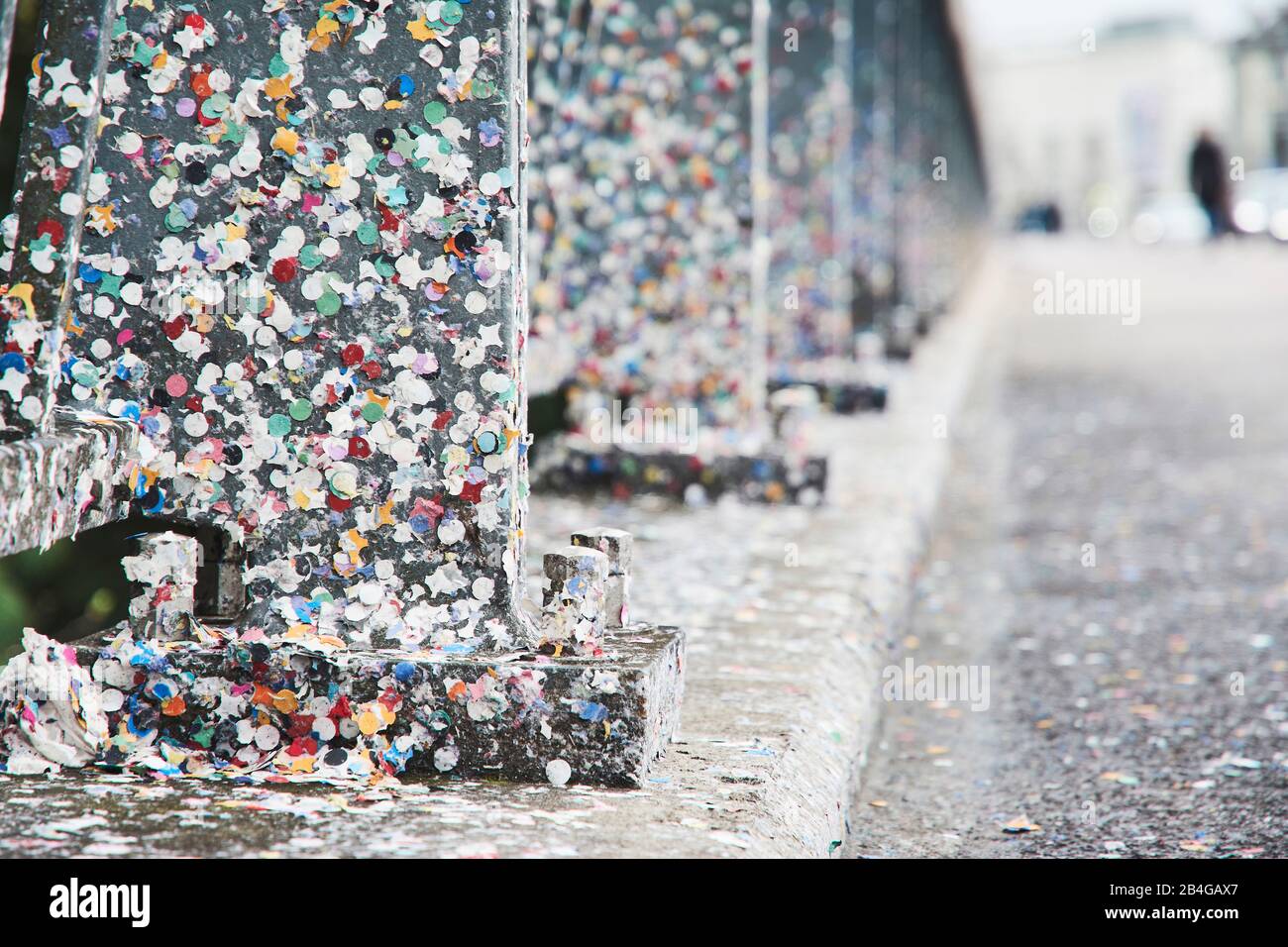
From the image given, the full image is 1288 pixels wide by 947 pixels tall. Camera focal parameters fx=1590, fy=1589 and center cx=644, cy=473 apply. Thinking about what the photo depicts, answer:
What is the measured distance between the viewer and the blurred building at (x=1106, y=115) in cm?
6862

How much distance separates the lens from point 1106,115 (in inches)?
2795

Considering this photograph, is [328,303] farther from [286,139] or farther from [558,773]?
[558,773]

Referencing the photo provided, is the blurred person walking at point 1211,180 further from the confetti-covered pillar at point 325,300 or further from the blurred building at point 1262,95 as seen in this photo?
the blurred building at point 1262,95

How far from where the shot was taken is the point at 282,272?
2021 mm

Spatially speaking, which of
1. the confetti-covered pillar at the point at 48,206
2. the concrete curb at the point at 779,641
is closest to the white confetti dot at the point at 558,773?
the concrete curb at the point at 779,641

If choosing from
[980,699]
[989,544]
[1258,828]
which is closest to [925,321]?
[989,544]

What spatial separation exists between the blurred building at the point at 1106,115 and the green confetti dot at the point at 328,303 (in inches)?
2649

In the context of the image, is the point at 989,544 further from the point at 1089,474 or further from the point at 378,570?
the point at 378,570

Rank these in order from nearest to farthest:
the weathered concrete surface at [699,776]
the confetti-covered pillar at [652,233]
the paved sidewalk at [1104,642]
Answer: the weathered concrete surface at [699,776]
the paved sidewalk at [1104,642]
the confetti-covered pillar at [652,233]

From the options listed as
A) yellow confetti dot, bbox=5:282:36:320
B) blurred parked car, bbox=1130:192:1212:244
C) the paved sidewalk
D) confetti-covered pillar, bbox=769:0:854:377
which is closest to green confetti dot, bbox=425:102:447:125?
yellow confetti dot, bbox=5:282:36:320

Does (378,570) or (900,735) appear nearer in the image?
(378,570)

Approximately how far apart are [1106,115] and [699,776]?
73.8m

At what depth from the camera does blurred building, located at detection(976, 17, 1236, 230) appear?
68.6 metres
